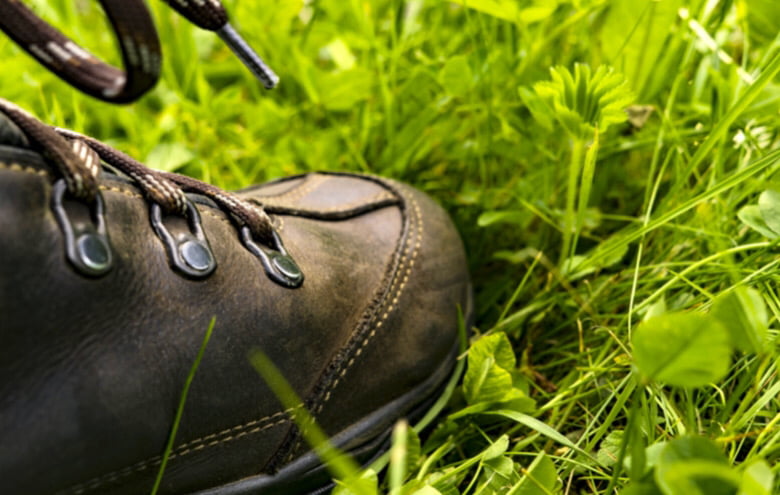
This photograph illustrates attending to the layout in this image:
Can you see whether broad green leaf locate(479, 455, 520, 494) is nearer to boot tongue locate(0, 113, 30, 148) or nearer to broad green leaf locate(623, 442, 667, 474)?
broad green leaf locate(623, 442, 667, 474)

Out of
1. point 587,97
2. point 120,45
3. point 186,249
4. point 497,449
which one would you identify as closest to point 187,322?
point 186,249

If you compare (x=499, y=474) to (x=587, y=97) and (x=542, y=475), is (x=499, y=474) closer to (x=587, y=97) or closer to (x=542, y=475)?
(x=542, y=475)

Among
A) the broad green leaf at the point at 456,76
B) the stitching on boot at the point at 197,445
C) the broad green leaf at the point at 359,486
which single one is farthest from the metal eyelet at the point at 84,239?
the broad green leaf at the point at 456,76

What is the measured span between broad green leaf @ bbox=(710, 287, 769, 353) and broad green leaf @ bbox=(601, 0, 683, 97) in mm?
644

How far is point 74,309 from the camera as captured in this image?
697mm

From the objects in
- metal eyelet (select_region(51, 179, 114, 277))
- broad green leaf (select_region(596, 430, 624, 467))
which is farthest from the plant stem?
metal eyelet (select_region(51, 179, 114, 277))

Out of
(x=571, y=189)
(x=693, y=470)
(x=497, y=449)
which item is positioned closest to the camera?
(x=693, y=470)

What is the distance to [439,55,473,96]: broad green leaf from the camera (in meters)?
1.24

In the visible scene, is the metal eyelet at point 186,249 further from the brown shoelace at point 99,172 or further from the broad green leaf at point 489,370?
the broad green leaf at point 489,370

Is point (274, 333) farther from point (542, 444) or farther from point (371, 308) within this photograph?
point (542, 444)

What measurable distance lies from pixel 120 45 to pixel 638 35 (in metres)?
0.94

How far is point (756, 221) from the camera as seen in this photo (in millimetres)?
975

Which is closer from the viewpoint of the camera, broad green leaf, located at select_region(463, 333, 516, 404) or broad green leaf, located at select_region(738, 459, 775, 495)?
broad green leaf, located at select_region(738, 459, 775, 495)

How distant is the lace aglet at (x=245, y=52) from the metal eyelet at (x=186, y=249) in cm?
19
